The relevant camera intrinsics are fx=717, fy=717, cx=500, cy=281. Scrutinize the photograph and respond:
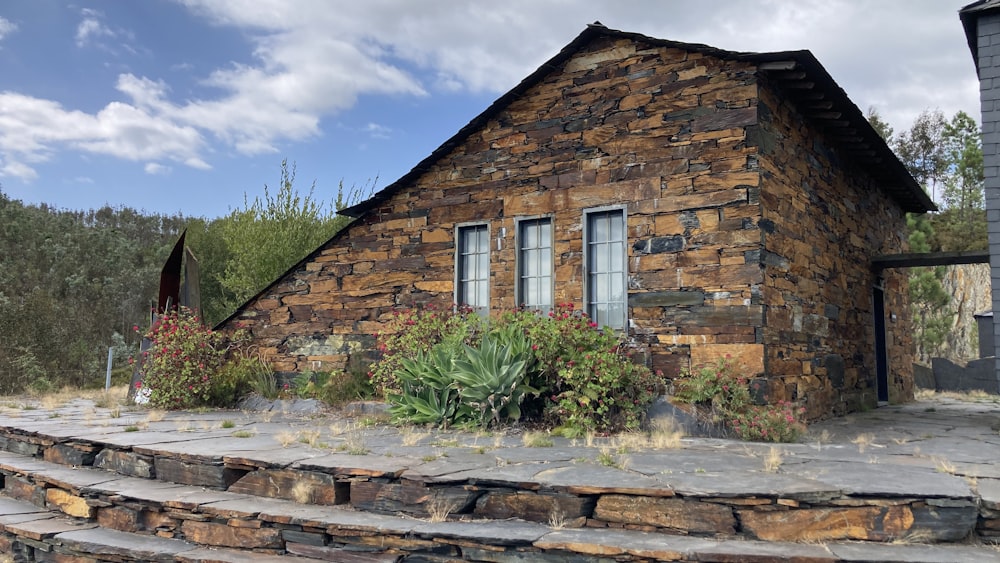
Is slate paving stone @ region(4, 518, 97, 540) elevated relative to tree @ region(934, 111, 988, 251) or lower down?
lower down

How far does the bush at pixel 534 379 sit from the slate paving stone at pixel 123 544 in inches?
117

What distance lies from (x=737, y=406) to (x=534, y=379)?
2001mm

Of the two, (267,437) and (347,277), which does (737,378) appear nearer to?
(267,437)

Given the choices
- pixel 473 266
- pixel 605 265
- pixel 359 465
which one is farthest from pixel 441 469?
pixel 473 266

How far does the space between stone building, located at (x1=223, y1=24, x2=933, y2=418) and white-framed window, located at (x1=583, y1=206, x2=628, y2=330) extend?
2cm

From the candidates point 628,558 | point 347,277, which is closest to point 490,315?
point 347,277

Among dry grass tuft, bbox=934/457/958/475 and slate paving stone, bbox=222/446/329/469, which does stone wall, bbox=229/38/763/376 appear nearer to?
dry grass tuft, bbox=934/457/958/475

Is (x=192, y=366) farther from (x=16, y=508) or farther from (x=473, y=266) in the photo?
(x=473, y=266)

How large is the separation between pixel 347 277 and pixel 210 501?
5.38 meters

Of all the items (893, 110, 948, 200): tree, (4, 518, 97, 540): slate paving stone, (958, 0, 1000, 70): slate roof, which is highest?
(893, 110, 948, 200): tree

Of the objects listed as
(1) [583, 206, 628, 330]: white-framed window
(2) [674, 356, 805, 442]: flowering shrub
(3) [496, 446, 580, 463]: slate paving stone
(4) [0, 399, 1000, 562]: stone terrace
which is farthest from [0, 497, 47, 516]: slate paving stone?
(2) [674, 356, 805, 442]: flowering shrub

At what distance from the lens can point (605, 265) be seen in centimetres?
820

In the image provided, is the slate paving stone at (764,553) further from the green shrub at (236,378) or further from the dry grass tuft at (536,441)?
the green shrub at (236,378)

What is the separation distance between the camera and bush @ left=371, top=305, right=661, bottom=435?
→ 695 centimetres
